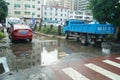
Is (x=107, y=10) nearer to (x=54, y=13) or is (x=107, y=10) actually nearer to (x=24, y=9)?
(x=24, y=9)

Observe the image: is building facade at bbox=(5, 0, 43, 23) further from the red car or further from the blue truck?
the blue truck

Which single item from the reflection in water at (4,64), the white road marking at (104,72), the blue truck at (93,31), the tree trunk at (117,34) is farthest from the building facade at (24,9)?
the white road marking at (104,72)

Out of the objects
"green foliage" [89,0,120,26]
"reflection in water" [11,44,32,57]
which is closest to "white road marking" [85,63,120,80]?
"reflection in water" [11,44,32,57]

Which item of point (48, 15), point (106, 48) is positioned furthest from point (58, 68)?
point (48, 15)

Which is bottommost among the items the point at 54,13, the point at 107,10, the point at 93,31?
the point at 93,31

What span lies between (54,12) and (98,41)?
86202 millimetres

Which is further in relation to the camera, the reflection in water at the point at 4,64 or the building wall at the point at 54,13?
the building wall at the point at 54,13

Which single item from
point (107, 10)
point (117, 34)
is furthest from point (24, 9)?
point (107, 10)

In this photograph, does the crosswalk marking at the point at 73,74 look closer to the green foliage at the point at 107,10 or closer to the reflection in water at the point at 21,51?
the reflection in water at the point at 21,51

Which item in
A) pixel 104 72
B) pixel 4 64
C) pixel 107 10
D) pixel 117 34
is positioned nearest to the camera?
pixel 104 72

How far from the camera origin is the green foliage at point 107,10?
17328 millimetres

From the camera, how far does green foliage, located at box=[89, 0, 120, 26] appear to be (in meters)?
17.3

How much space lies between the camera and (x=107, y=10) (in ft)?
57.5

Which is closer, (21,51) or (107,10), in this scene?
(21,51)
